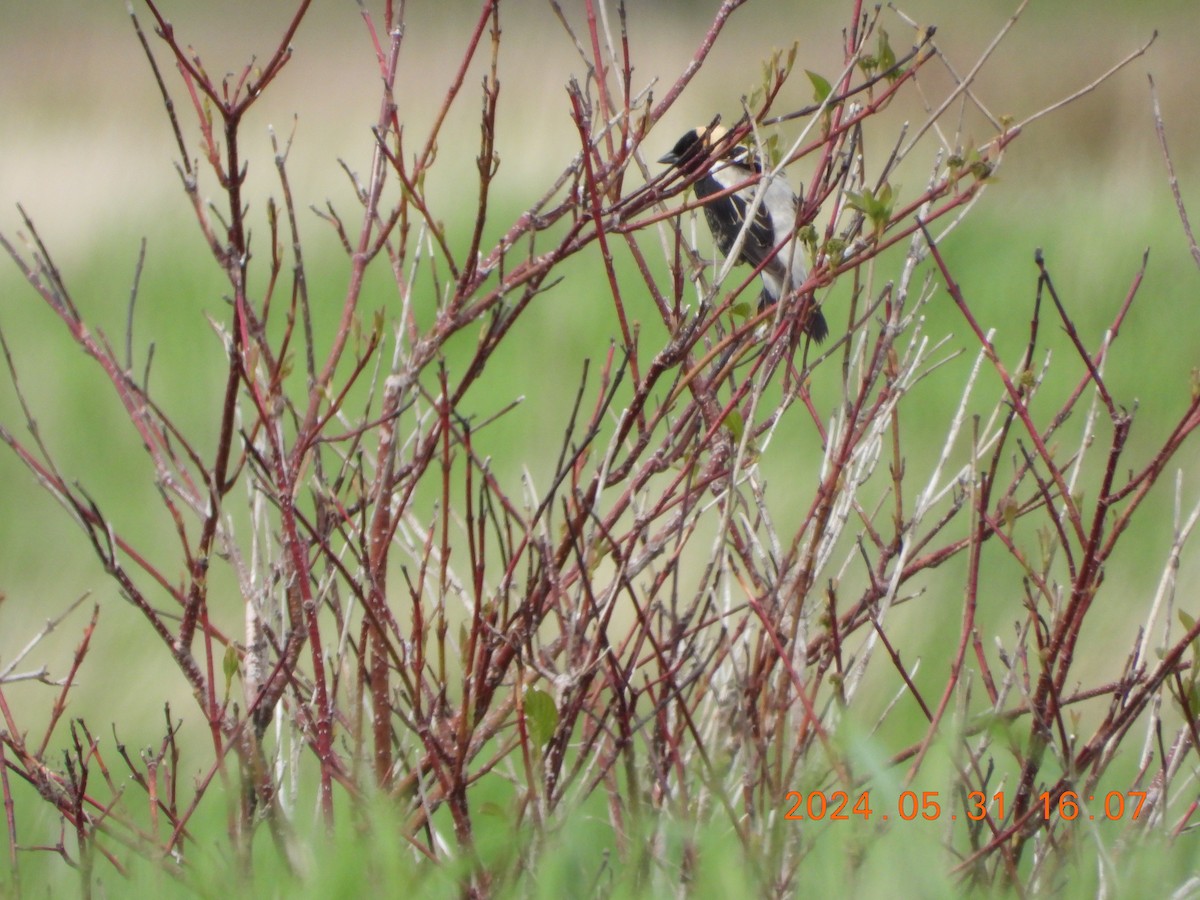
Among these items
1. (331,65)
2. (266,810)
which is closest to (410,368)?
(266,810)

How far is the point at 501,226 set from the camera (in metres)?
7.18

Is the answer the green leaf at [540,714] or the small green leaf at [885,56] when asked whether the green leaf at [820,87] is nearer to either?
the small green leaf at [885,56]

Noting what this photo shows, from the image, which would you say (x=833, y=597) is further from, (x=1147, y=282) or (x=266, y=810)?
(x=1147, y=282)

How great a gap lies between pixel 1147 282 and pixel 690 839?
239 inches

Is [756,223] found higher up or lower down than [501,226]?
lower down

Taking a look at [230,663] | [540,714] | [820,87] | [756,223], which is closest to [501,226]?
[756,223]

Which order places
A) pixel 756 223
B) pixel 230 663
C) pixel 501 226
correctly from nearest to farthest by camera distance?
pixel 230 663
pixel 756 223
pixel 501 226

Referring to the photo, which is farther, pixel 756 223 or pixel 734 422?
pixel 756 223

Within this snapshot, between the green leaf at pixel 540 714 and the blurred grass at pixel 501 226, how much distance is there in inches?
109

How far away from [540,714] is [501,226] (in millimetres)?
6020

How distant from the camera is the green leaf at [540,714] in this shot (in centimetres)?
137
